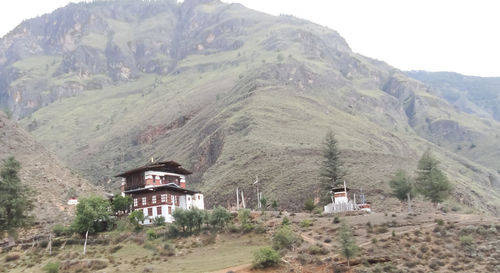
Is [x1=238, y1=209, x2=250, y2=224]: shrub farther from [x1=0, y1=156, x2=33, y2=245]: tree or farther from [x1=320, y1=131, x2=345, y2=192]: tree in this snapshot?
[x1=0, y1=156, x2=33, y2=245]: tree

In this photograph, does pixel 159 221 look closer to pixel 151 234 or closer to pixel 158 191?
pixel 158 191

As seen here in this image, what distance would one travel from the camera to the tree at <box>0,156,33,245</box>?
67.0m

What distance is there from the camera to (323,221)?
214ft

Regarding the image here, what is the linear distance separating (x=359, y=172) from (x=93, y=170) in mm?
93270

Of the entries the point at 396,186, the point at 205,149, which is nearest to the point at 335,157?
the point at 396,186

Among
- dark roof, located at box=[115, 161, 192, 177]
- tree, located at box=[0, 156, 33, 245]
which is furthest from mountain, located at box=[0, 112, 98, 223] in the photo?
dark roof, located at box=[115, 161, 192, 177]

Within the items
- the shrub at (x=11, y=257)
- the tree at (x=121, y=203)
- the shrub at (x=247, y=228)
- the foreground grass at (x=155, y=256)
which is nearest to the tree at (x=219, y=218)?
the foreground grass at (x=155, y=256)

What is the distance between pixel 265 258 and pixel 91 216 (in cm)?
2721

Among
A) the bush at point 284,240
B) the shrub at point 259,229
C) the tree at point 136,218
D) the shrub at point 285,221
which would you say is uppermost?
the tree at point 136,218

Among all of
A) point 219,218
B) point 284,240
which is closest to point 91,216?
point 219,218

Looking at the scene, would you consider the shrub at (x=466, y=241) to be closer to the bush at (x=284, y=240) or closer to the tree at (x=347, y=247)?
the tree at (x=347, y=247)

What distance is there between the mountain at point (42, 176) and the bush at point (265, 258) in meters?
37.1

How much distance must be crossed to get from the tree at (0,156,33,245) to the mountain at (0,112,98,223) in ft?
17.4

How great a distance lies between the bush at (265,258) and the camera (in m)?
50.4
